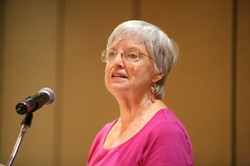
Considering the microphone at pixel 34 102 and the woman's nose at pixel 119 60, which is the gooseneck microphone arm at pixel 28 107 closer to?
the microphone at pixel 34 102

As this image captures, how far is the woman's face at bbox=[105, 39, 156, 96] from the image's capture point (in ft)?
4.73

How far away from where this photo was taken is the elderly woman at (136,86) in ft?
4.33

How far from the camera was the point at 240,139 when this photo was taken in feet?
11.2

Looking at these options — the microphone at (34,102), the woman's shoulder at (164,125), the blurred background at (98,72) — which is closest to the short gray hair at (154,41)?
the woman's shoulder at (164,125)

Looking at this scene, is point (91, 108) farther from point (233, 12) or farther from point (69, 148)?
point (233, 12)

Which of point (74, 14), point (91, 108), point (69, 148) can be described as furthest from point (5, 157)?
point (74, 14)

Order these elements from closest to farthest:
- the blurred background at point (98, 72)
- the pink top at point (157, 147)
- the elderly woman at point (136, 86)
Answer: the pink top at point (157, 147)
the elderly woman at point (136, 86)
the blurred background at point (98, 72)

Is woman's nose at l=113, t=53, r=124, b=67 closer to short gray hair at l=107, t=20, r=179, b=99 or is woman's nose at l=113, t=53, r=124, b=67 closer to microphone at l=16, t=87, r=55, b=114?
short gray hair at l=107, t=20, r=179, b=99

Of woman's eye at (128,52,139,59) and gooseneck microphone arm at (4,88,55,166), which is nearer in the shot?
gooseneck microphone arm at (4,88,55,166)

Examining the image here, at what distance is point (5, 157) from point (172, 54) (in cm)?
316

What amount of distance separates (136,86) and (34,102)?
452mm

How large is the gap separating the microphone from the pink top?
37 centimetres

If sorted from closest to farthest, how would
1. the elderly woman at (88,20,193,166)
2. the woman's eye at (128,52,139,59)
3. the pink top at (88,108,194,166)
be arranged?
the pink top at (88,108,194,166), the elderly woman at (88,20,193,166), the woman's eye at (128,52,139,59)

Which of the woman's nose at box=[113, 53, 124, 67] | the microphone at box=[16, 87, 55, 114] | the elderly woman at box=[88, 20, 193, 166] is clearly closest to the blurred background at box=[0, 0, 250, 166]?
the elderly woman at box=[88, 20, 193, 166]
